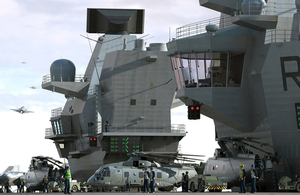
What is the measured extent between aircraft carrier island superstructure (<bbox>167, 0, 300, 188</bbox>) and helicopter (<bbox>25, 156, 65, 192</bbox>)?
18.5 meters

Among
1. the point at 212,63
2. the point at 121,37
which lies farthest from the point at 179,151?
the point at 212,63

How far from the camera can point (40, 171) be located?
58656 millimetres

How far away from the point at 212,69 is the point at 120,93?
20.0m

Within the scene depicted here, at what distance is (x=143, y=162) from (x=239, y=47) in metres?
16.4

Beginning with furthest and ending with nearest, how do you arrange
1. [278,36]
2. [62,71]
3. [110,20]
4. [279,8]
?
[62,71] < [110,20] < [279,8] < [278,36]

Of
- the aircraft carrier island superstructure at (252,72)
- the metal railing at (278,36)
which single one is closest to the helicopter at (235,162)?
the aircraft carrier island superstructure at (252,72)

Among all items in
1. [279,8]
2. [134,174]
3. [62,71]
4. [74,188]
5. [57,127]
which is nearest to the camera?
[279,8]

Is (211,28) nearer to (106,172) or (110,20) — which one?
(106,172)

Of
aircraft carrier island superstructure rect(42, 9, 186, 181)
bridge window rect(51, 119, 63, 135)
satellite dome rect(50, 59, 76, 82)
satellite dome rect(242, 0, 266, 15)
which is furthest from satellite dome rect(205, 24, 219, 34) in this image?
bridge window rect(51, 119, 63, 135)

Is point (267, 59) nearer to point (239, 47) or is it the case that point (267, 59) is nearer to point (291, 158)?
point (239, 47)

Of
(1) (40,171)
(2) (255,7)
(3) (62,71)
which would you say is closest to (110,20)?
(3) (62,71)

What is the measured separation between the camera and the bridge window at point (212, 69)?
4734 centimetres

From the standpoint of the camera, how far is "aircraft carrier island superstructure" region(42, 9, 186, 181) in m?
64.4

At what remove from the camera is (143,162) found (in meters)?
53.4
